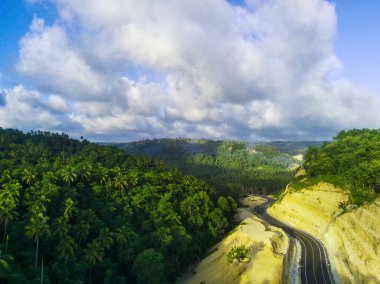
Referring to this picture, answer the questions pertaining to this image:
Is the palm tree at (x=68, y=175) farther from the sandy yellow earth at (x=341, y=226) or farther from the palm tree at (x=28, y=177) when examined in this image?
the sandy yellow earth at (x=341, y=226)

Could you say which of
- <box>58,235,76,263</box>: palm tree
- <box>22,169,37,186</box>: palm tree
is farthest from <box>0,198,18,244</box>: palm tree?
<box>22,169,37,186</box>: palm tree

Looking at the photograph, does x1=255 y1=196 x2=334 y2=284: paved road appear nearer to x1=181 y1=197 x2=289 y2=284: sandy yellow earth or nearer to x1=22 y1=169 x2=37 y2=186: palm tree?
x1=181 y1=197 x2=289 y2=284: sandy yellow earth

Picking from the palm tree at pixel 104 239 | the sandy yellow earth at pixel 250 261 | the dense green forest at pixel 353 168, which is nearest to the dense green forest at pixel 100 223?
the palm tree at pixel 104 239

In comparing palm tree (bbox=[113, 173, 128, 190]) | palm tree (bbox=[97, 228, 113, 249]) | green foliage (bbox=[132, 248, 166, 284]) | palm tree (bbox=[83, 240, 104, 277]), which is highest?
palm tree (bbox=[113, 173, 128, 190])

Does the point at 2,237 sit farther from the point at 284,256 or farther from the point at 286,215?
the point at 286,215

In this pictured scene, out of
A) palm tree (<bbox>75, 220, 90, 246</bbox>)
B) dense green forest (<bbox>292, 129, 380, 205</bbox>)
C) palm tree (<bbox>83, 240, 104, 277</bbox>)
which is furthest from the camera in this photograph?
dense green forest (<bbox>292, 129, 380, 205</bbox>)

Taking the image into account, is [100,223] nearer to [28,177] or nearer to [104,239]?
[104,239]
